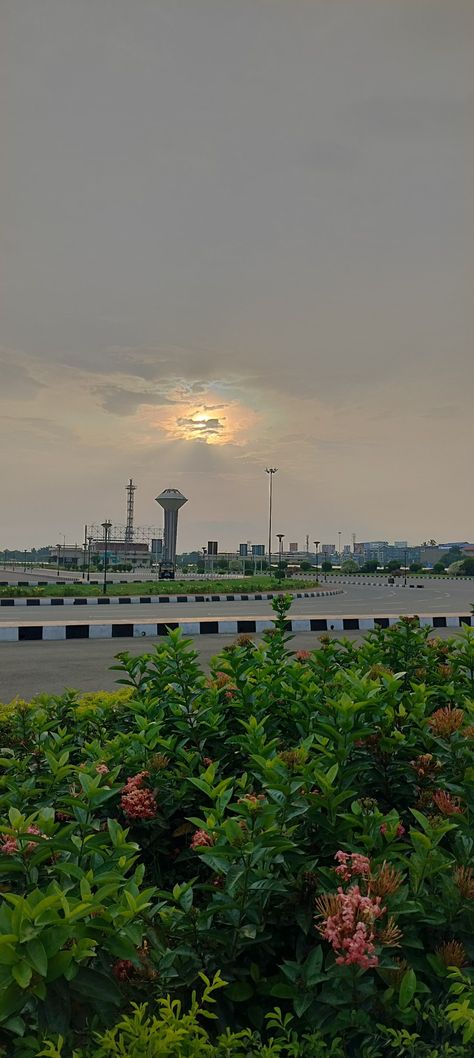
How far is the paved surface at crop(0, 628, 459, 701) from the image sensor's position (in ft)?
25.2

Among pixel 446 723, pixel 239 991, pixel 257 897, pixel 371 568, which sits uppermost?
pixel 446 723

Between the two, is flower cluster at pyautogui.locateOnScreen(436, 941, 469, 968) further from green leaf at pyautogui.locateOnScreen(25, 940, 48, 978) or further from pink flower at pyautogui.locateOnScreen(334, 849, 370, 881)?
green leaf at pyautogui.locateOnScreen(25, 940, 48, 978)

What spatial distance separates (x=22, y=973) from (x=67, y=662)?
28.1 ft

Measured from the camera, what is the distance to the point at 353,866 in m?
1.64

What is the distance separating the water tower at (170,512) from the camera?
66812 millimetres

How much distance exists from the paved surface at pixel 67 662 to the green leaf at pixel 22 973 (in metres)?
5.18

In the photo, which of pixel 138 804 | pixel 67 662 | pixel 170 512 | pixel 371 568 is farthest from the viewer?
pixel 371 568

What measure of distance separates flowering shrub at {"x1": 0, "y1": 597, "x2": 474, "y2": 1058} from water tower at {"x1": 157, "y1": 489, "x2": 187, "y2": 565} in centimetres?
6419

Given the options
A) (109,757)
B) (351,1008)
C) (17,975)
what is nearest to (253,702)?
(109,757)

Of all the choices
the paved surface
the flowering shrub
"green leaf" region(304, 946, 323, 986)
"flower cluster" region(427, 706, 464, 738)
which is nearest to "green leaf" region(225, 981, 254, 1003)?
the flowering shrub

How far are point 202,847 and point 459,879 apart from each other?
66 centimetres

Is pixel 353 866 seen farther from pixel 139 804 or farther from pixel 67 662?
pixel 67 662

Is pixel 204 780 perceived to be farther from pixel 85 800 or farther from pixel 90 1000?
pixel 90 1000

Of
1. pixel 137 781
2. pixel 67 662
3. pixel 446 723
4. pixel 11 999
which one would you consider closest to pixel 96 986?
pixel 11 999
